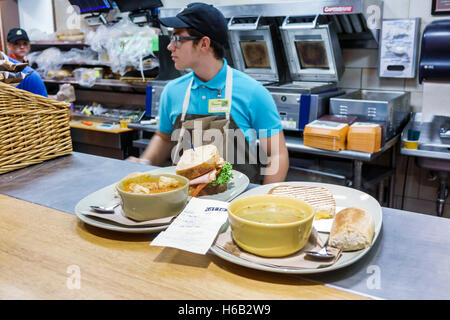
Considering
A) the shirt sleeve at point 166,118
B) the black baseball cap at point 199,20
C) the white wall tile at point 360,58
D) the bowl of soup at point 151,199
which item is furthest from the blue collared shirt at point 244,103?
the white wall tile at point 360,58

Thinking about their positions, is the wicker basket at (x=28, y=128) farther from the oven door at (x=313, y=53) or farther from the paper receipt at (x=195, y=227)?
the oven door at (x=313, y=53)

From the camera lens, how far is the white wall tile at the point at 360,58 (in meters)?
3.50

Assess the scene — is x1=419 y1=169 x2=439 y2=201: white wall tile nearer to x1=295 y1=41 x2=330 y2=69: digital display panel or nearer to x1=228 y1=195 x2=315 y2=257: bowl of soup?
x1=295 y1=41 x2=330 y2=69: digital display panel

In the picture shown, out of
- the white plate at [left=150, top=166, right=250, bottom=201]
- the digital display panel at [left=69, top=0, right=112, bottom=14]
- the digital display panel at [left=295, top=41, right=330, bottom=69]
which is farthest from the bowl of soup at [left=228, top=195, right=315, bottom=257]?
the digital display panel at [left=69, top=0, right=112, bottom=14]

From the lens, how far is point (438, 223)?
40.1 inches

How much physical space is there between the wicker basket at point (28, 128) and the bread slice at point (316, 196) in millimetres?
997

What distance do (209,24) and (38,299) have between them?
1.69m

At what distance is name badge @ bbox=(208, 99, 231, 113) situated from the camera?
7.00ft

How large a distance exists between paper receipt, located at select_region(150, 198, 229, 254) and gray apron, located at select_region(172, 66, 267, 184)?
40.5 inches

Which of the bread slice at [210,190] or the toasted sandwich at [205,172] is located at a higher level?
the toasted sandwich at [205,172]

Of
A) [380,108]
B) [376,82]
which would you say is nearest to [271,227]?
[380,108]

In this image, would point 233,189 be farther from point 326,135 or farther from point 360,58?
point 360,58

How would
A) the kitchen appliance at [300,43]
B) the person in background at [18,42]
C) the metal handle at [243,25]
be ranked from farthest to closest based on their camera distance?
the person in background at [18,42] < the metal handle at [243,25] < the kitchen appliance at [300,43]
